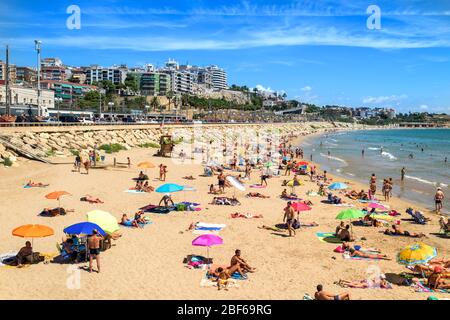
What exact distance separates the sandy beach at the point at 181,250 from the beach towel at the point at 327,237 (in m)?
0.19

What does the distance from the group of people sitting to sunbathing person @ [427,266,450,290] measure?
4176 millimetres

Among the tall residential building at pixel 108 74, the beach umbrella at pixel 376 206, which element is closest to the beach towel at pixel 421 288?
the beach umbrella at pixel 376 206

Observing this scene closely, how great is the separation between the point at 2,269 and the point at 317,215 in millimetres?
11511

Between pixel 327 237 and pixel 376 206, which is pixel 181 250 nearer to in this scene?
pixel 327 237

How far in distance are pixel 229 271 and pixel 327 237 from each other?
499cm

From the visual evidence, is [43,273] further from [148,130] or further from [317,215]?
[148,130]

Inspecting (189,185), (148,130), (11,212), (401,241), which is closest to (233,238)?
(401,241)

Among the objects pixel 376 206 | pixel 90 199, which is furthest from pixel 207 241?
pixel 376 206

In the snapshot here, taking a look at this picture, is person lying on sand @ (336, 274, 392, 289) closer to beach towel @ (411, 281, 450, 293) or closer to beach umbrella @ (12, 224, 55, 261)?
beach towel @ (411, 281, 450, 293)

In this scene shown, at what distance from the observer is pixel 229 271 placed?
34.2 feet

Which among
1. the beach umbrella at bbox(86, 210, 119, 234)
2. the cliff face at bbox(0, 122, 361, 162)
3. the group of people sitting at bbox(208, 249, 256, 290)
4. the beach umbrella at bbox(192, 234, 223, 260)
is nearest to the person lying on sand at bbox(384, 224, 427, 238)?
the group of people sitting at bbox(208, 249, 256, 290)

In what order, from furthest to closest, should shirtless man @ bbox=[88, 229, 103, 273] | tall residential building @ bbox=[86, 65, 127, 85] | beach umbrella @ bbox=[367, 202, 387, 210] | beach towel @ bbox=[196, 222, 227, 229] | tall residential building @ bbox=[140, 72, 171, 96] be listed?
tall residential building @ bbox=[140, 72, 171, 96] < tall residential building @ bbox=[86, 65, 127, 85] < beach umbrella @ bbox=[367, 202, 387, 210] < beach towel @ bbox=[196, 222, 227, 229] < shirtless man @ bbox=[88, 229, 103, 273]

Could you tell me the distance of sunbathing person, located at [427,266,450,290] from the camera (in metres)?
10.0

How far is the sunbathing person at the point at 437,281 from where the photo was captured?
395 inches
